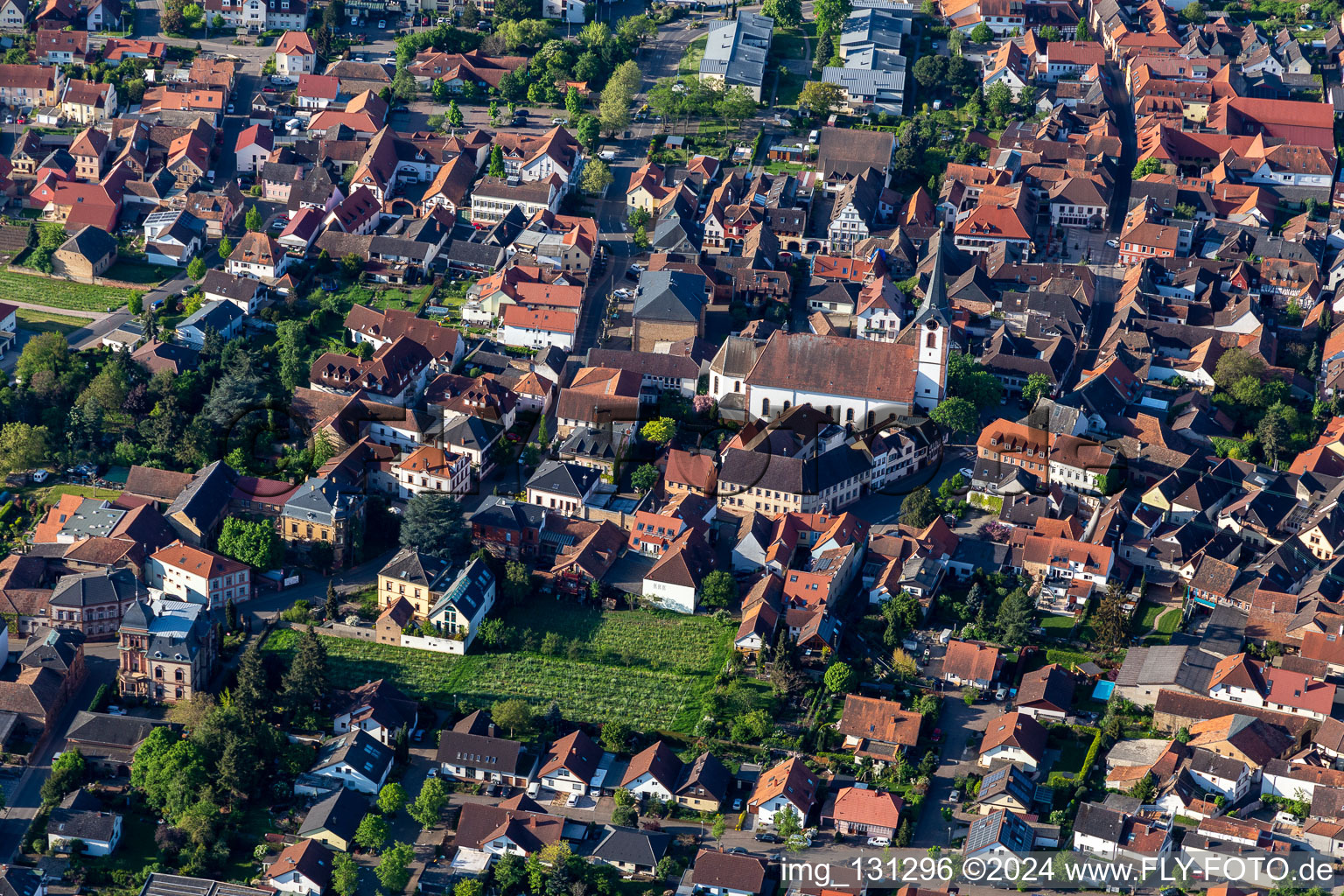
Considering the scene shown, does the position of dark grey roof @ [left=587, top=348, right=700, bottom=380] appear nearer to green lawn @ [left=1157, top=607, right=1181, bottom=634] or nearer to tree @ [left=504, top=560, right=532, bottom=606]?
tree @ [left=504, top=560, right=532, bottom=606]

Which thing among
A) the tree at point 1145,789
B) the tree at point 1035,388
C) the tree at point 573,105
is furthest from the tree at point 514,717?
the tree at point 573,105

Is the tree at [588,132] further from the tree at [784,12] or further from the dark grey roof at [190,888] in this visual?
the dark grey roof at [190,888]

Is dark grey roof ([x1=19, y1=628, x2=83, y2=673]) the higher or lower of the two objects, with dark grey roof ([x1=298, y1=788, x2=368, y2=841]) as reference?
higher

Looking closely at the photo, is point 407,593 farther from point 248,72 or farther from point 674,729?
point 248,72

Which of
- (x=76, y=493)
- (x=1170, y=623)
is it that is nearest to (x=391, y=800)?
(x=76, y=493)

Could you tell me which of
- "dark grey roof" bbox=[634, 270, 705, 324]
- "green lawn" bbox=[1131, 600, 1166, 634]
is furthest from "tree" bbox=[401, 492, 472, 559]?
"green lawn" bbox=[1131, 600, 1166, 634]

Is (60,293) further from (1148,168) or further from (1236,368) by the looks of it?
(1148,168)

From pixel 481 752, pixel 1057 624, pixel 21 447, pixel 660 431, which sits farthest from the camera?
pixel 660 431
